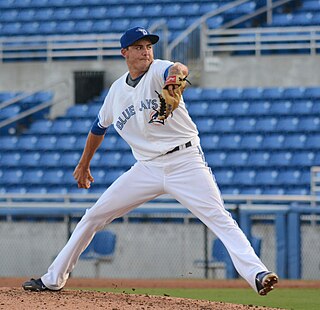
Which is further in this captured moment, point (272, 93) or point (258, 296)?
point (272, 93)

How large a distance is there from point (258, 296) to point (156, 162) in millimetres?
3627

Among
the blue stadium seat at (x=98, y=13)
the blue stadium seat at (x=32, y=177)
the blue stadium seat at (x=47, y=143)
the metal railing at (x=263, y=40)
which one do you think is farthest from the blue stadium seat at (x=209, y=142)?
the blue stadium seat at (x=98, y=13)

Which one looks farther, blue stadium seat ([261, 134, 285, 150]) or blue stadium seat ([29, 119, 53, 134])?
blue stadium seat ([29, 119, 53, 134])

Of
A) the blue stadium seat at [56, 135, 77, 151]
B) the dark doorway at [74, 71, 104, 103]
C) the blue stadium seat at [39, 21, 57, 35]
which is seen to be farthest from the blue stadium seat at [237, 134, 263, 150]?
the blue stadium seat at [39, 21, 57, 35]

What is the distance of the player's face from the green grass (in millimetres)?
2893

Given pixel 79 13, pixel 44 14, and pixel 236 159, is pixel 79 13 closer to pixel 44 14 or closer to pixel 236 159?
pixel 44 14

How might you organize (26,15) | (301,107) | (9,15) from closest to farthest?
(301,107)
(26,15)
(9,15)

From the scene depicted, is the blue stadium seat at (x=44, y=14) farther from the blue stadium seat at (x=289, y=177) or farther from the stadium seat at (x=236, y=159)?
the blue stadium seat at (x=289, y=177)

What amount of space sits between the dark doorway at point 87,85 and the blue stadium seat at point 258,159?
403cm

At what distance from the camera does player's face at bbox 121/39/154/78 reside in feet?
24.6

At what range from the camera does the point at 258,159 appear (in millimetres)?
16125

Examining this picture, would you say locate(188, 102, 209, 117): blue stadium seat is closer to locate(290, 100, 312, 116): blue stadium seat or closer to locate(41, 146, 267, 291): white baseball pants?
locate(290, 100, 312, 116): blue stadium seat

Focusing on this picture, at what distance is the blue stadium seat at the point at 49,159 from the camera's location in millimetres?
17297

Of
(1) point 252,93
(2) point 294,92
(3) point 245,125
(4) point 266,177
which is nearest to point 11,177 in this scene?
(3) point 245,125
